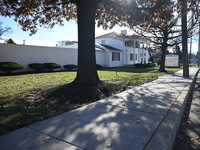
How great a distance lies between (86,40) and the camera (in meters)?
6.27

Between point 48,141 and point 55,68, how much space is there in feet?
49.0

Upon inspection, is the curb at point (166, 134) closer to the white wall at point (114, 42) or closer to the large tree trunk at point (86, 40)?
the large tree trunk at point (86, 40)

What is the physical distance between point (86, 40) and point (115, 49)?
23.8 m

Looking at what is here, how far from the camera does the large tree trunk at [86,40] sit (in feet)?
20.6

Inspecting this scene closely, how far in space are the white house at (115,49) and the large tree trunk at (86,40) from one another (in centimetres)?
1752

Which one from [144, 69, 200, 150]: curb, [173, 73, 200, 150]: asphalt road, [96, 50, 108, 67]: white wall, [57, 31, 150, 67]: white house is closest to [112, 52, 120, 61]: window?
[57, 31, 150, 67]: white house

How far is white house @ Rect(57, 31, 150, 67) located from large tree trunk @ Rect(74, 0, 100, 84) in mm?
17519

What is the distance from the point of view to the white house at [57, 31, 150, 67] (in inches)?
1033

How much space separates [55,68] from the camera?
54.7 feet

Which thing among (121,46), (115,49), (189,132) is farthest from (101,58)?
(189,132)

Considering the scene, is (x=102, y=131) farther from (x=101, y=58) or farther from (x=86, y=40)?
(x=101, y=58)

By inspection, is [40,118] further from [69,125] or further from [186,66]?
[186,66]

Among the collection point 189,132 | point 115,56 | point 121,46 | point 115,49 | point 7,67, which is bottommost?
point 189,132

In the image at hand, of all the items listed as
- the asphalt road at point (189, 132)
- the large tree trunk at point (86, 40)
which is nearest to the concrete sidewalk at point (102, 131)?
the asphalt road at point (189, 132)
